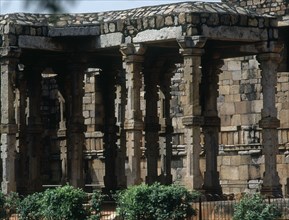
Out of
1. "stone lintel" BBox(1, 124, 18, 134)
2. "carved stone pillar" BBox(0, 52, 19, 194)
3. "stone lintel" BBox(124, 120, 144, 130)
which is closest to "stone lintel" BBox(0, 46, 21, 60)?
"carved stone pillar" BBox(0, 52, 19, 194)

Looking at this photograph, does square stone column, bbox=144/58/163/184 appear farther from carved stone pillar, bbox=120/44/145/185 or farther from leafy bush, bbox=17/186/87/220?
leafy bush, bbox=17/186/87/220

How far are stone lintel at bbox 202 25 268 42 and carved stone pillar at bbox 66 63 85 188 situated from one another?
401 centimetres

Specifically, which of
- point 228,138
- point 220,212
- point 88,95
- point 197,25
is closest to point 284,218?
point 220,212

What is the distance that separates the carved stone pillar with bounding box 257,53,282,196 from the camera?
19.8m

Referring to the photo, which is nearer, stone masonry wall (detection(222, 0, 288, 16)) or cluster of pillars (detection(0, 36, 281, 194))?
cluster of pillars (detection(0, 36, 281, 194))

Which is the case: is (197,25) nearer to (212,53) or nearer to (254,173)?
(212,53)

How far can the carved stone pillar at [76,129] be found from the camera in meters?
22.0

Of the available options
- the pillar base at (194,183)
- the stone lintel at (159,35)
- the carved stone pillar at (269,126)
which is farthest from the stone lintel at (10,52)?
the carved stone pillar at (269,126)

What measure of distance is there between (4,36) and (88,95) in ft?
27.8

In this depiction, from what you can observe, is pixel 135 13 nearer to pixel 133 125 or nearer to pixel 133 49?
pixel 133 49

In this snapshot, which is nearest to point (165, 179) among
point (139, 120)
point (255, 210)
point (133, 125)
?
point (139, 120)

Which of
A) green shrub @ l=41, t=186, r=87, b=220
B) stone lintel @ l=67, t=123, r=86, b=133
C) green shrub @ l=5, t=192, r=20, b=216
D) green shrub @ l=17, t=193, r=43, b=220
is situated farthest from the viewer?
stone lintel @ l=67, t=123, r=86, b=133

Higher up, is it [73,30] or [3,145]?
[73,30]

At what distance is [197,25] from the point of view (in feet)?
63.0
